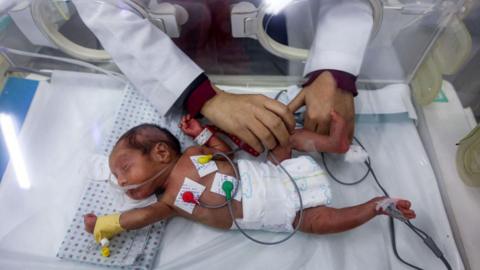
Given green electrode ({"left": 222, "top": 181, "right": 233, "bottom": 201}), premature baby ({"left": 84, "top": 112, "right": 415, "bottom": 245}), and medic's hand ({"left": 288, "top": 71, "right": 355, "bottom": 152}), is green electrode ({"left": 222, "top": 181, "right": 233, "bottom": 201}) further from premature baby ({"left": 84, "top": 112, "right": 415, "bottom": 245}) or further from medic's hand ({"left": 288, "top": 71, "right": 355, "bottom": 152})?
medic's hand ({"left": 288, "top": 71, "right": 355, "bottom": 152})

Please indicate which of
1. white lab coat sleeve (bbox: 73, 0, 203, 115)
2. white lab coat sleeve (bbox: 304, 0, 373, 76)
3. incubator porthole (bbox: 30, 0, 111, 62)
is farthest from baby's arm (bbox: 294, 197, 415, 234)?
incubator porthole (bbox: 30, 0, 111, 62)

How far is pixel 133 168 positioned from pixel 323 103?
62 cm

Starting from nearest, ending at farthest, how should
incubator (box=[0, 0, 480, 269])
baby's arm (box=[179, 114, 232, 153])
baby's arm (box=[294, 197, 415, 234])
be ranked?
baby's arm (box=[294, 197, 415, 234])
incubator (box=[0, 0, 480, 269])
baby's arm (box=[179, 114, 232, 153])

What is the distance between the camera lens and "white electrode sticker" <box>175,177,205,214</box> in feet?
3.45

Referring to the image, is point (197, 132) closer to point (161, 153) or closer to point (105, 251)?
point (161, 153)

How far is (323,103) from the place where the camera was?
1.05 metres

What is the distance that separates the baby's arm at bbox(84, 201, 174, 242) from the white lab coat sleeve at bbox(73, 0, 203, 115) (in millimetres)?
368

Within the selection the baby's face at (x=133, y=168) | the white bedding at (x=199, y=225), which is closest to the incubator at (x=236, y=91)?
the white bedding at (x=199, y=225)

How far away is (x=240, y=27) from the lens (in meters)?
1.17

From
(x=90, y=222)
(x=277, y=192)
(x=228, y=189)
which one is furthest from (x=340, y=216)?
(x=90, y=222)

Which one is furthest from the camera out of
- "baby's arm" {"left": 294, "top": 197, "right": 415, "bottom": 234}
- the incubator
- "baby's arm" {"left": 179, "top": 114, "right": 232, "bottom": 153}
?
"baby's arm" {"left": 179, "top": 114, "right": 232, "bottom": 153}

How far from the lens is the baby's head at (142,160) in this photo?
1.07m

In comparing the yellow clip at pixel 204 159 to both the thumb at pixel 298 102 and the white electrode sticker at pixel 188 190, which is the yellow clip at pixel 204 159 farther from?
the thumb at pixel 298 102

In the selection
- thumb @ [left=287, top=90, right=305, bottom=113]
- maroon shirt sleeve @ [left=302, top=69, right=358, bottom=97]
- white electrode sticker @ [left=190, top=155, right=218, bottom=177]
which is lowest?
white electrode sticker @ [left=190, top=155, right=218, bottom=177]
